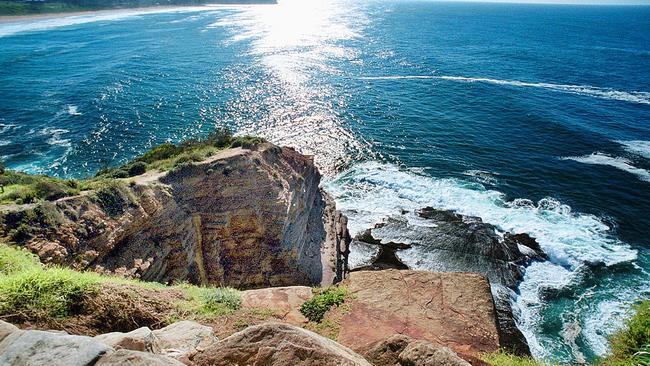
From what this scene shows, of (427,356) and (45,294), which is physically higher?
(45,294)

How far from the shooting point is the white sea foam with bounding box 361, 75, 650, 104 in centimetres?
5856

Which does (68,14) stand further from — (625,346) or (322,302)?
(625,346)

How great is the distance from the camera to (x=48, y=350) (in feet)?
17.7

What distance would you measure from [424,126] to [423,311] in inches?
1585

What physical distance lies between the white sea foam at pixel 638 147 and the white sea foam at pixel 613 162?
10.2 feet

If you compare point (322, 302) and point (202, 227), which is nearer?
point (322, 302)

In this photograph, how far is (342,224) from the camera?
31.3 m

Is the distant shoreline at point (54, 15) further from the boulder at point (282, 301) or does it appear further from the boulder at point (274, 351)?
the boulder at point (274, 351)

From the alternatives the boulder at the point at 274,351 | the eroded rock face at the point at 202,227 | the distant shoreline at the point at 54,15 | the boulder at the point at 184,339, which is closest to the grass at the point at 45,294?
the boulder at the point at 184,339

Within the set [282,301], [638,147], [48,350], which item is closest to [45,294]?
[48,350]

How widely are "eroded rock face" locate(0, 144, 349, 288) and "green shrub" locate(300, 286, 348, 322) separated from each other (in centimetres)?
890

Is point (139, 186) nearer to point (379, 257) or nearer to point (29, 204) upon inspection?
point (29, 204)

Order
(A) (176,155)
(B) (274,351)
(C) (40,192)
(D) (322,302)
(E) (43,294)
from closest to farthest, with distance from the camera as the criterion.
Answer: (B) (274,351)
(E) (43,294)
(D) (322,302)
(C) (40,192)
(A) (176,155)

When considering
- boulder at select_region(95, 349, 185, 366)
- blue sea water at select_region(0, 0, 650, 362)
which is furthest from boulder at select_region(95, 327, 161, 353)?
blue sea water at select_region(0, 0, 650, 362)
